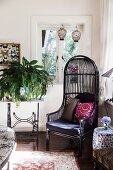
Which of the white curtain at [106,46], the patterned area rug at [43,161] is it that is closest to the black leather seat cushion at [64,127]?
the patterned area rug at [43,161]

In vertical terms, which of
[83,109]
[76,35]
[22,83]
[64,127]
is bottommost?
[64,127]

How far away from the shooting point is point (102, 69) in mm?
4395

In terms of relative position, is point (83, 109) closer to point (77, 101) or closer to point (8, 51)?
point (77, 101)

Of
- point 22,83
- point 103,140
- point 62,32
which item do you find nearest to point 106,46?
point 62,32

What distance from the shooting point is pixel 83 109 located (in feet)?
12.8

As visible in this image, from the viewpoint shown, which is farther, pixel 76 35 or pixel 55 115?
pixel 76 35

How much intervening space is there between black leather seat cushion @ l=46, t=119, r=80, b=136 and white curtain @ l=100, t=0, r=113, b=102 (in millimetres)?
986

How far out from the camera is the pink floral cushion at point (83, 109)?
385 centimetres

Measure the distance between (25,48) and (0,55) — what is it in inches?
18.8

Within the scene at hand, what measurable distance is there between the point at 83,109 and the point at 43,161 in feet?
3.45

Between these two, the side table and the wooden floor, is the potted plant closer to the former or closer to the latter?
the wooden floor

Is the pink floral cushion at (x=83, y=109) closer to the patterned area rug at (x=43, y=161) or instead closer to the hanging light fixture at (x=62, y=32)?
the patterned area rug at (x=43, y=161)

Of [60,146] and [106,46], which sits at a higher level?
[106,46]

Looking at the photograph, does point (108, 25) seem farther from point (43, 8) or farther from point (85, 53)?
point (43, 8)
